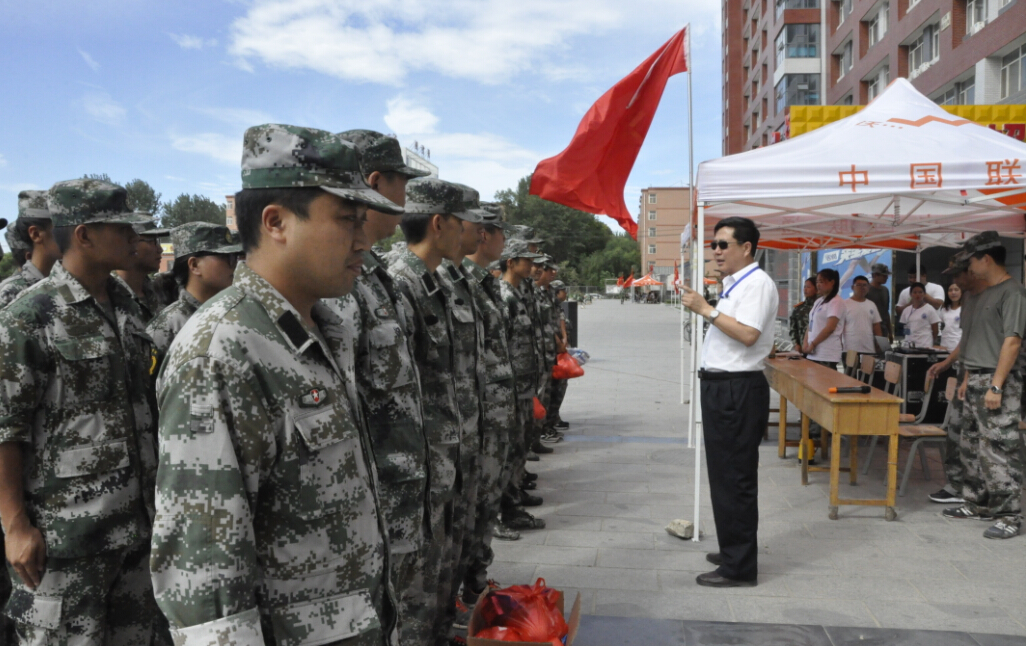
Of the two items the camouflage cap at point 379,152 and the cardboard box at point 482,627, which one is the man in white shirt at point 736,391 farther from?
the camouflage cap at point 379,152

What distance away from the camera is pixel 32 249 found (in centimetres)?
394

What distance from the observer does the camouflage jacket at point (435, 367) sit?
2764 mm

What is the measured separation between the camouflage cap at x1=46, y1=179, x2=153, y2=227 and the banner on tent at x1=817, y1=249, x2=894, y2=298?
13042 mm

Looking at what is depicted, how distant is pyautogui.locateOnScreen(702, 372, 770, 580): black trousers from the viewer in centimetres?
404

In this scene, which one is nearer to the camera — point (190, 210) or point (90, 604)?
point (90, 604)

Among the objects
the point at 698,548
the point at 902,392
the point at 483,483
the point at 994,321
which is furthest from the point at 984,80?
the point at 483,483

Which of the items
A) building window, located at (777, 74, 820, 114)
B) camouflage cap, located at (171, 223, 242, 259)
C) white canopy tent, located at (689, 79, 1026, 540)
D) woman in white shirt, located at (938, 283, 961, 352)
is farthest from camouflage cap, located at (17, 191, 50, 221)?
building window, located at (777, 74, 820, 114)

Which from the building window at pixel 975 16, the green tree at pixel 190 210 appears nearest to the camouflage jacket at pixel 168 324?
the building window at pixel 975 16

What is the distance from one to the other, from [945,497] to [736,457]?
2827 millimetres

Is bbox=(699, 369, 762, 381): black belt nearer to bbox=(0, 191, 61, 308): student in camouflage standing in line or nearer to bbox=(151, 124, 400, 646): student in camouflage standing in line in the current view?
bbox=(151, 124, 400, 646): student in camouflage standing in line

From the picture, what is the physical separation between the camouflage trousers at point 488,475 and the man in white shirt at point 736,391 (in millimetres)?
1162

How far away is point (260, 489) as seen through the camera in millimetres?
1285

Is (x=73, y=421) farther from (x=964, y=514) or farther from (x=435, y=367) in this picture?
(x=964, y=514)

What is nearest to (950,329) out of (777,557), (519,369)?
(777,557)
